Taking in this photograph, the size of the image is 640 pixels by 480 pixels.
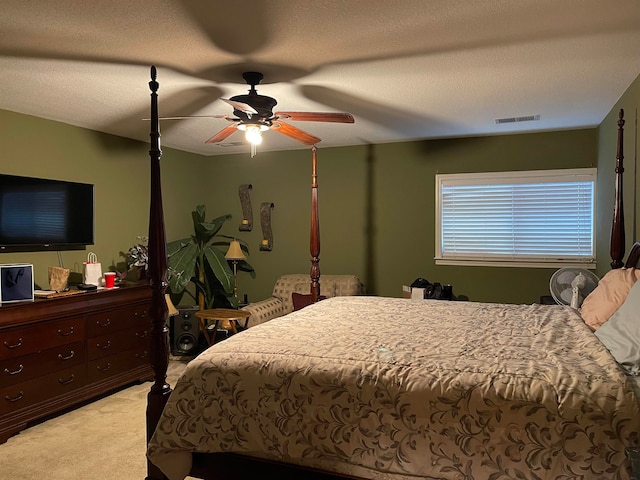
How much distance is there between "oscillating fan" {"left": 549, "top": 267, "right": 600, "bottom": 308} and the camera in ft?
12.0

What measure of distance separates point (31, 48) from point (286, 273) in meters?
3.95

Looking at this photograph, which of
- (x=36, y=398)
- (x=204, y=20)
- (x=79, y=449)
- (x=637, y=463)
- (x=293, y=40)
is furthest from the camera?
(x=36, y=398)

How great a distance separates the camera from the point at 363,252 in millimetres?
5785

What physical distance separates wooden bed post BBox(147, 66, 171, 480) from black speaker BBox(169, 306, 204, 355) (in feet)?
9.63

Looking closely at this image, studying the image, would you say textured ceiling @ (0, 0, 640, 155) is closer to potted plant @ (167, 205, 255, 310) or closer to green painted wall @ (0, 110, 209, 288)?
green painted wall @ (0, 110, 209, 288)

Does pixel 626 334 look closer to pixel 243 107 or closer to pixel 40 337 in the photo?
pixel 243 107

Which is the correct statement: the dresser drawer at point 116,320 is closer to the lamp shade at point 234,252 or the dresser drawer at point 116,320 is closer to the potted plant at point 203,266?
the potted plant at point 203,266

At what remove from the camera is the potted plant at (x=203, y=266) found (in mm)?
5402

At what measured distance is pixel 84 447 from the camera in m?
3.24

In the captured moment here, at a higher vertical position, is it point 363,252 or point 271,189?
point 271,189

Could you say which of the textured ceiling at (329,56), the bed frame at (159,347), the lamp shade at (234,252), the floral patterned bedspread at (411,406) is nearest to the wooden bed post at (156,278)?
the bed frame at (159,347)

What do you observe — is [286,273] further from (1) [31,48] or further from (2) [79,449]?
(1) [31,48]

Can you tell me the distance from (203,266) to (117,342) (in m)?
1.63

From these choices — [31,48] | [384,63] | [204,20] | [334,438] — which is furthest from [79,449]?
[384,63]
